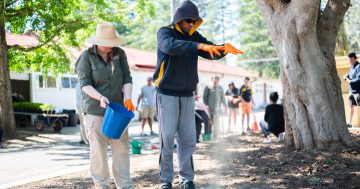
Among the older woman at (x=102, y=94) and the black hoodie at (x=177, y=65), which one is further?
the older woman at (x=102, y=94)

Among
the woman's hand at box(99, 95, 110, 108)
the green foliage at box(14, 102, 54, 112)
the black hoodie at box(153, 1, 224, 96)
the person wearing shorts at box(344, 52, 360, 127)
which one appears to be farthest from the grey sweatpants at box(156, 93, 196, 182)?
the green foliage at box(14, 102, 54, 112)

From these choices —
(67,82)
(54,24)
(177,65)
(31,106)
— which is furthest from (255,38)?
(177,65)

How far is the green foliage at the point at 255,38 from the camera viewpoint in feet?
196

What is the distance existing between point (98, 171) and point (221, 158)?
128 inches

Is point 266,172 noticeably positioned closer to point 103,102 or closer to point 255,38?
point 103,102

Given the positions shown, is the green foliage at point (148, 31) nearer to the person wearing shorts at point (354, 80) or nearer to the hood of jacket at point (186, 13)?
the person wearing shorts at point (354, 80)

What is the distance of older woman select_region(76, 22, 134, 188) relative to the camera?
4918 millimetres

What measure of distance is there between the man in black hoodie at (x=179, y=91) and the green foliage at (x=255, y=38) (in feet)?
182

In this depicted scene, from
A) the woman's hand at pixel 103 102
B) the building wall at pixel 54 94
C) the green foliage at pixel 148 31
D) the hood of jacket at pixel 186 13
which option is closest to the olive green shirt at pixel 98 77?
the woman's hand at pixel 103 102

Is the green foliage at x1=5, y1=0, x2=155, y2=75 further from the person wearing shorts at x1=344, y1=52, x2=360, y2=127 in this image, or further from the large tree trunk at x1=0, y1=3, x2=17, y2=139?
the person wearing shorts at x1=344, y1=52, x2=360, y2=127

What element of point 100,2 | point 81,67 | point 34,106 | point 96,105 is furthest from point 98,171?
point 34,106

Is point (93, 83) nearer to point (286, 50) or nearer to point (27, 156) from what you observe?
point (286, 50)

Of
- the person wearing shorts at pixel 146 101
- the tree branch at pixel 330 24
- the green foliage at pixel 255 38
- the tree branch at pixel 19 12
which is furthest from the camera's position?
the green foliage at pixel 255 38

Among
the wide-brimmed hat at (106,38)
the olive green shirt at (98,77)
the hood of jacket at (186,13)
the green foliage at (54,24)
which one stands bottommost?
the olive green shirt at (98,77)
